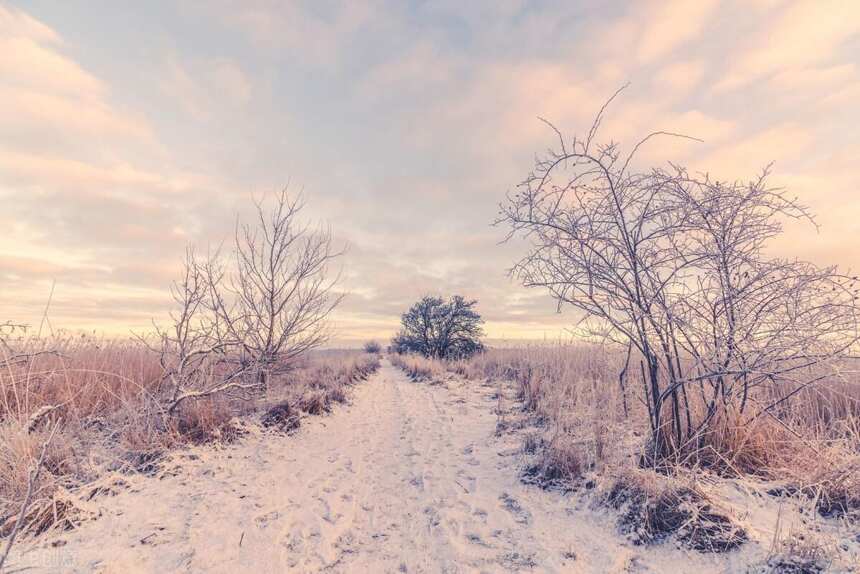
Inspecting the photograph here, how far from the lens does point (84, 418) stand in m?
5.41

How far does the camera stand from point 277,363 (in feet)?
31.1

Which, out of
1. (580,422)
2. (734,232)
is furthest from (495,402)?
(734,232)

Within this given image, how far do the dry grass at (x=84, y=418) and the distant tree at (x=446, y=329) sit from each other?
2169 centimetres

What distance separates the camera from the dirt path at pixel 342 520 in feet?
9.33

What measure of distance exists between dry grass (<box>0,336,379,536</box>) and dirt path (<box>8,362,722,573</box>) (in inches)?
13.6

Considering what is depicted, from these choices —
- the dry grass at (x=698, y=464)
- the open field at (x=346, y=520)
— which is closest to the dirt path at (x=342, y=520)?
the open field at (x=346, y=520)

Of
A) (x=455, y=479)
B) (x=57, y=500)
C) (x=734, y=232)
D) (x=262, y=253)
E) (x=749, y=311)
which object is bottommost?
(x=455, y=479)

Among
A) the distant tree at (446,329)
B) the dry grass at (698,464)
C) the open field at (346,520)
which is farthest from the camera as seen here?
the distant tree at (446,329)

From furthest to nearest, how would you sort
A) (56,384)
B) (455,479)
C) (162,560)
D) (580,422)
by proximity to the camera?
(56,384)
(580,422)
(455,479)
(162,560)

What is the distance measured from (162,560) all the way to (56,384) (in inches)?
187

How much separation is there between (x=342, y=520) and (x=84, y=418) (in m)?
4.25

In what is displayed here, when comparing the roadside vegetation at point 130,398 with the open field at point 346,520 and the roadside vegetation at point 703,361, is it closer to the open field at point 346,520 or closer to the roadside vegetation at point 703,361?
the open field at point 346,520

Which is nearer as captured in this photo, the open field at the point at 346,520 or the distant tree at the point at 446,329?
the open field at the point at 346,520

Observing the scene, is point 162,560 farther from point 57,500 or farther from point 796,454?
point 796,454
